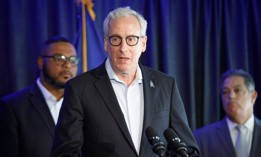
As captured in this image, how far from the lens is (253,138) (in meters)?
3.41

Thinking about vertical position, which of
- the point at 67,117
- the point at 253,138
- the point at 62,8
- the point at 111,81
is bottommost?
the point at 253,138

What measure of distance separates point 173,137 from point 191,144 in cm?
37

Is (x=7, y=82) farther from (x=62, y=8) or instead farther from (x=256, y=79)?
(x=256, y=79)

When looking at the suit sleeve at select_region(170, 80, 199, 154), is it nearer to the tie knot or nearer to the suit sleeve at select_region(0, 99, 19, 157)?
the suit sleeve at select_region(0, 99, 19, 157)

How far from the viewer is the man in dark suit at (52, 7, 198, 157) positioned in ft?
6.20

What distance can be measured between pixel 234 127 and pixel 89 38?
150cm

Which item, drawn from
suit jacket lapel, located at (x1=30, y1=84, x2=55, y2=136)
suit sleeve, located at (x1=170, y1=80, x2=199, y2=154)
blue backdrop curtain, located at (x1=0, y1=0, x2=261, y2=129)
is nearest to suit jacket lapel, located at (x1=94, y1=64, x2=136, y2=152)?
suit sleeve, located at (x1=170, y1=80, x2=199, y2=154)

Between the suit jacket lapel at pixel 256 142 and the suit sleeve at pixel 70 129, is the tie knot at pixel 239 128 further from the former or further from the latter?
the suit sleeve at pixel 70 129

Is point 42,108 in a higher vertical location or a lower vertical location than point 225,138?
higher

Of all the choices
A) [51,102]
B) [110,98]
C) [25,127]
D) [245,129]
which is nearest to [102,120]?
[110,98]

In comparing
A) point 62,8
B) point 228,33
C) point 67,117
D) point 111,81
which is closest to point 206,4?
point 228,33

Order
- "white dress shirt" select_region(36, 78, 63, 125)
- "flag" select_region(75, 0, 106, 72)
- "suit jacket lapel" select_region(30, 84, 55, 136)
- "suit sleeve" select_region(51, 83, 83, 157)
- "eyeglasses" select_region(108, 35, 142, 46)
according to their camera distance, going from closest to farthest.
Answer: "suit sleeve" select_region(51, 83, 83, 157)
"eyeglasses" select_region(108, 35, 142, 46)
"suit jacket lapel" select_region(30, 84, 55, 136)
"white dress shirt" select_region(36, 78, 63, 125)
"flag" select_region(75, 0, 106, 72)

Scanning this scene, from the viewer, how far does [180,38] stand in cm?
411

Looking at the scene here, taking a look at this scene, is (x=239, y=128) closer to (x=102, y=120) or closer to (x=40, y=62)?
(x=40, y=62)
